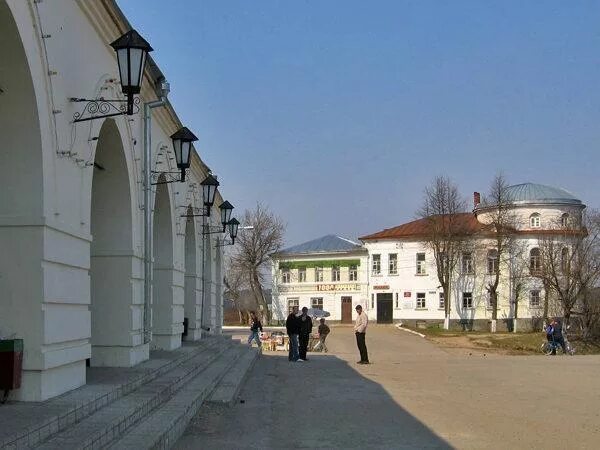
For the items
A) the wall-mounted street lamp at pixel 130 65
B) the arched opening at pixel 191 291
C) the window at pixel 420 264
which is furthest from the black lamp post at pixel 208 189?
the window at pixel 420 264

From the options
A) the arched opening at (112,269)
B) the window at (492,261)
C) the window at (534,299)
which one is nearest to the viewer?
the arched opening at (112,269)

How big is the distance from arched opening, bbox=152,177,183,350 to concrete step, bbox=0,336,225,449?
3966 millimetres

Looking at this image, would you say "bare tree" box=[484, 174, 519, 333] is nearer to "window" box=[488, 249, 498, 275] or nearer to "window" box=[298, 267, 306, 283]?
"window" box=[488, 249, 498, 275]

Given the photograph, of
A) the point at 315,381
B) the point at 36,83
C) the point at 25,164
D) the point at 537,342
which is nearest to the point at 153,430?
the point at 25,164

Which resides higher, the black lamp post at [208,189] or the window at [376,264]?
the black lamp post at [208,189]

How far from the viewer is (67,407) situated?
716 cm

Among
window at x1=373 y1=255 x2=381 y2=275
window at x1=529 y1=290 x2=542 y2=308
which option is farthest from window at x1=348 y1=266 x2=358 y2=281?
window at x1=529 y1=290 x2=542 y2=308

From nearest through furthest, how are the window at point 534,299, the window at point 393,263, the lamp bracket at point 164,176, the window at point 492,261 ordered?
the lamp bracket at point 164,176
the window at point 492,261
the window at point 534,299
the window at point 393,263

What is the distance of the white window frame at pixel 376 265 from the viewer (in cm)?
6462

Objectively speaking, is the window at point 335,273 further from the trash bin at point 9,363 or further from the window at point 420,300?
the trash bin at point 9,363

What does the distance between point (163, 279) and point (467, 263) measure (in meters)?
47.0

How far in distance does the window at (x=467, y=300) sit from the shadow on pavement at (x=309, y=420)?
46.7m

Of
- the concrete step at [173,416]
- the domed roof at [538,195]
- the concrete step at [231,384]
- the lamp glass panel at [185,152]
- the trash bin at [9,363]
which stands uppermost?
the domed roof at [538,195]

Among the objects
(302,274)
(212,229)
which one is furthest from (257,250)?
(212,229)
